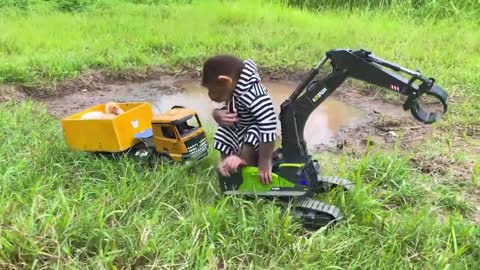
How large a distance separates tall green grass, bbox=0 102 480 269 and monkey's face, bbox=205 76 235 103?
2.11 ft

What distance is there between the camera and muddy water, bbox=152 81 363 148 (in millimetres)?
5516

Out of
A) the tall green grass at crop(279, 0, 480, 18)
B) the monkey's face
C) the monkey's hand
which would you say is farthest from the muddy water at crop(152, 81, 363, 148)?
→ the tall green grass at crop(279, 0, 480, 18)

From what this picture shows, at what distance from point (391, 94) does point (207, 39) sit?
2.81 m

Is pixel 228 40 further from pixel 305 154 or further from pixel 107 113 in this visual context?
pixel 305 154

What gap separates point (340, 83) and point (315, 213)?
0.81 m

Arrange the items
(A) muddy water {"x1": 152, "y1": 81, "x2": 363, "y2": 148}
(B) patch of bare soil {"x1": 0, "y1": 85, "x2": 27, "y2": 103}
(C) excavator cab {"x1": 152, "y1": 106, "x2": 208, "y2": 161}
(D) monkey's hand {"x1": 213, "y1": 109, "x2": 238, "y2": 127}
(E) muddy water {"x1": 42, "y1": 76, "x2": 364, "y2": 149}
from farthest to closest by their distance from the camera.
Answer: (B) patch of bare soil {"x1": 0, "y1": 85, "x2": 27, "y2": 103} < (E) muddy water {"x1": 42, "y1": 76, "x2": 364, "y2": 149} < (A) muddy water {"x1": 152, "y1": 81, "x2": 363, "y2": 148} < (C) excavator cab {"x1": 152, "y1": 106, "x2": 208, "y2": 161} < (D) monkey's hand {"x1": 213, "y1": 109, "x2": 238, "y2": 127}

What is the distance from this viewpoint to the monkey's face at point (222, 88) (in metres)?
3.44

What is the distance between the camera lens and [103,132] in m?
4.21

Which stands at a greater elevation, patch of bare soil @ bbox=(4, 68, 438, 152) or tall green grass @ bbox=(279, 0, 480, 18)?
tall green grass @ bbox=(279, 0, 480, 18)

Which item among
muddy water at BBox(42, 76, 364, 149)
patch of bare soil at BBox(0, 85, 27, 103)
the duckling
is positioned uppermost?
the duckling

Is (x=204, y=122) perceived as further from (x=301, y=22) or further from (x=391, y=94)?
(x=301, y=22)

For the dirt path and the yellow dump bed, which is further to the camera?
the dirt path

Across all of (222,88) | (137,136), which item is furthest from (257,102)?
(137,136)

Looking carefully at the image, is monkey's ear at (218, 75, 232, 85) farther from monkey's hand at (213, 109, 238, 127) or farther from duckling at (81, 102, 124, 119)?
duckling at (81, 102, 124, 119)
